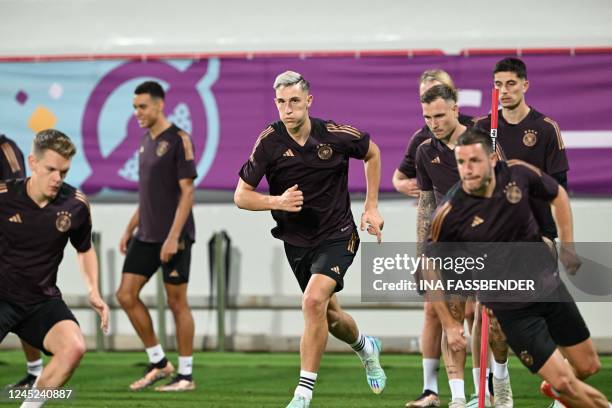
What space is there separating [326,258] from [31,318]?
1833 mm

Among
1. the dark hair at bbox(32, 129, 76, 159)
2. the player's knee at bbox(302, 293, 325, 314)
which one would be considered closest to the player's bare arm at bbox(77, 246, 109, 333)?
the dark hair at bbox(32, 129, 76, 159)

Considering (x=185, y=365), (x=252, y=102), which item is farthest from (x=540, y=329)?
(x=252, y=102)

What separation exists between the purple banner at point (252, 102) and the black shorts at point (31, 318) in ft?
14.0

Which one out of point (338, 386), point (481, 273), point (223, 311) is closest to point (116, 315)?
point (223, 311)

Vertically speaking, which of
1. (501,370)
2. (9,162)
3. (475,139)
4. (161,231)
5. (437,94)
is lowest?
(501,370)

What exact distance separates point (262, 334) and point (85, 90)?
295 centimetres

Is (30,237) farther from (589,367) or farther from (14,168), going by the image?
(589,367)

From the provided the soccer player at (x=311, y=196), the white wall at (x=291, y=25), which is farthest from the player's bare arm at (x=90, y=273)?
the white wall at (x=291, y=25)

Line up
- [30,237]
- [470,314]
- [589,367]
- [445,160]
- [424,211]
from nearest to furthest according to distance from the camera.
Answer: [589,367] < [30,237] < [445,160] < [424,211] < [470,314]

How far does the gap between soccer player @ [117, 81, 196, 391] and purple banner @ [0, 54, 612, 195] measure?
186cm

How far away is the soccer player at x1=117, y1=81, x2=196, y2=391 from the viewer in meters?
8.41

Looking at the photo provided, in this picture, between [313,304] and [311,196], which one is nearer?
[313,304]

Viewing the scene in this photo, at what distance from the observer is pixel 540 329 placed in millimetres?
5656

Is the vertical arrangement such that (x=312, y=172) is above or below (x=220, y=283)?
above
